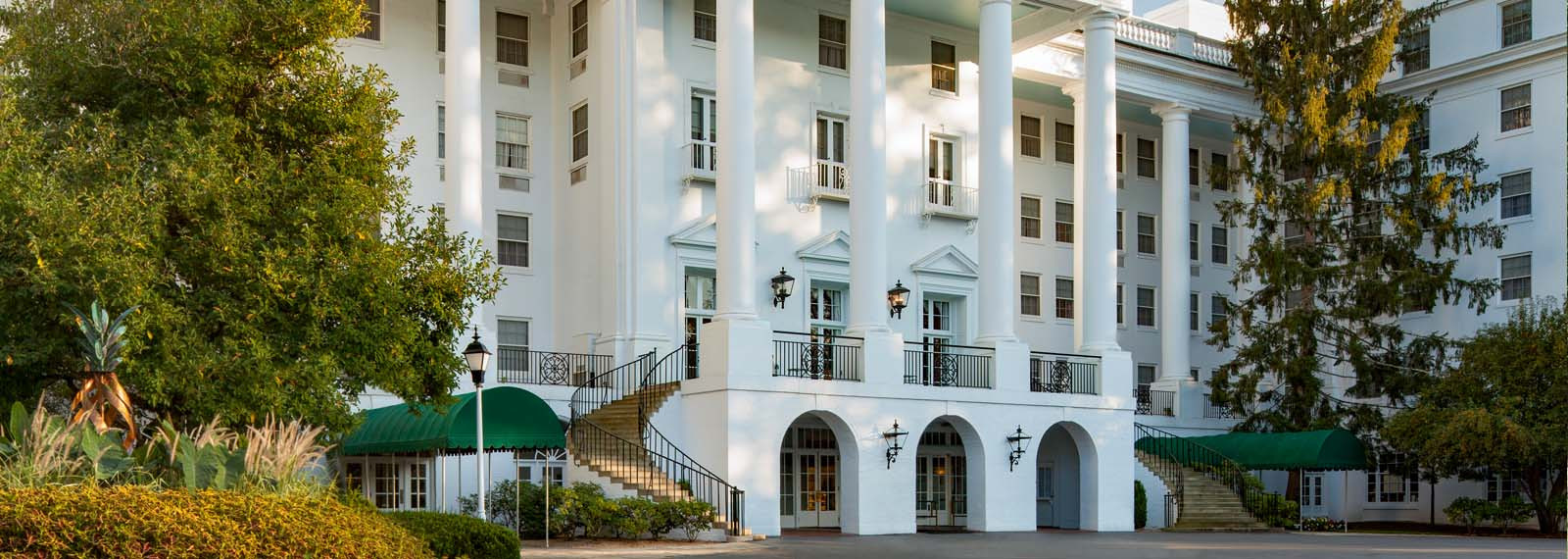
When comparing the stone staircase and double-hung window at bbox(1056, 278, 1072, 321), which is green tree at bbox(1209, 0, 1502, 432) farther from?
double-hung window at bbox(1056, 278, 1072, 321)

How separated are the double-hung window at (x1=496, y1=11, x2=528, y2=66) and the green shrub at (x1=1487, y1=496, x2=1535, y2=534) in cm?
2553

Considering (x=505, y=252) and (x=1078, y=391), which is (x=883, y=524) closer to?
(x=1078, y=391)

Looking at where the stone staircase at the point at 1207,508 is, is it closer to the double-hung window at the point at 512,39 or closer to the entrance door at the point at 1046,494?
the entrance door at the point at 1046,494

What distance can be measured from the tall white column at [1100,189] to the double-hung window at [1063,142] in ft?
26.8

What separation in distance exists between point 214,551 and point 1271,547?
Answer: 19950 millimetres

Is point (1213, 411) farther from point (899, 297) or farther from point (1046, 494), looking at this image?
point (899, 297)

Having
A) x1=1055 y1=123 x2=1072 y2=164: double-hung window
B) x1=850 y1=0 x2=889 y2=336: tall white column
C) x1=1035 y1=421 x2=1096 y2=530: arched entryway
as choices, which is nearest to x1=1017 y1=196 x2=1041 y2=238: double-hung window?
x1=1055 y1=123 x2=1072 y2=164: double-hung window

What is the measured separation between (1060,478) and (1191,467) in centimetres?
373

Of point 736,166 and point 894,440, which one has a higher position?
point 736,166

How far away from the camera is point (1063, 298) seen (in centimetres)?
4594

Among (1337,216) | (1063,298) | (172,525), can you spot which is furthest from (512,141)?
(172,525)

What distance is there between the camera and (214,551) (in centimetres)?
1241

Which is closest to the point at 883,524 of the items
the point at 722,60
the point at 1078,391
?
the point at 1078,391

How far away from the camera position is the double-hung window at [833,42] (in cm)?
3819
